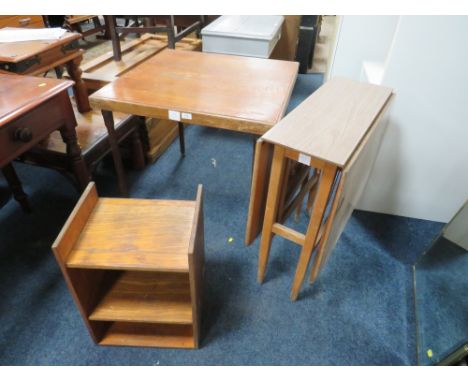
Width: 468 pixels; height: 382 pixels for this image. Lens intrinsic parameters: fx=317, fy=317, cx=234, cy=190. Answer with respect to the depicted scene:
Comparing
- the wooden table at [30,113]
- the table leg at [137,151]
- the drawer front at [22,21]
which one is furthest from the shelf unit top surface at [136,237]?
the drawer front at [22,21]

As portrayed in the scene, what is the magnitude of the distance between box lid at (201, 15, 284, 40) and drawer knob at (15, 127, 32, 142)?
5.16ft

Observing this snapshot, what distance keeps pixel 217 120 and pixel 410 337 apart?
1.21m

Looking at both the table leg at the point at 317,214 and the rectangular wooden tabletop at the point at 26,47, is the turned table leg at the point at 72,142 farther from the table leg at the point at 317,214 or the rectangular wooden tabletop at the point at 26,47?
the table leg at the point at 317,214

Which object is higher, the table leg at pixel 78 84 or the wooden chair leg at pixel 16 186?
the table leg at pixel 78 84

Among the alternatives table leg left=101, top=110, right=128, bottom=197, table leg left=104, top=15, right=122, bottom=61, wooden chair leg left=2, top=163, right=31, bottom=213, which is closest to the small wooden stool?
table leg left=101, top=110, right=128, bottom=197

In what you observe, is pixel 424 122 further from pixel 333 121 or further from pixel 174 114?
pixel 174 114

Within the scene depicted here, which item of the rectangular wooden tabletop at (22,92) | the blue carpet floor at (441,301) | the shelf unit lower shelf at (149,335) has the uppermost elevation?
the rectangular wooden tabletop at (22,92)

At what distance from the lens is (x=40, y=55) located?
1.50m

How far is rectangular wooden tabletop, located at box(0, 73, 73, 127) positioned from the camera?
44.1 inches

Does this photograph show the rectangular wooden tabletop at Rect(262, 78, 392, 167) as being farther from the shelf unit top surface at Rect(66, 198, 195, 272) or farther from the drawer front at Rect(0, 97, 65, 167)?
the drawer front at Rect(0, 97, 65, 167)

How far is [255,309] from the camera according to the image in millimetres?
1407

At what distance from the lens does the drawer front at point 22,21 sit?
2.85m

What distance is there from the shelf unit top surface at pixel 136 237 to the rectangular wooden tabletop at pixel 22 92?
16.8 inches

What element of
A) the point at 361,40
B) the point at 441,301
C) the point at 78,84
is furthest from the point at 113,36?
the point at 441,301
